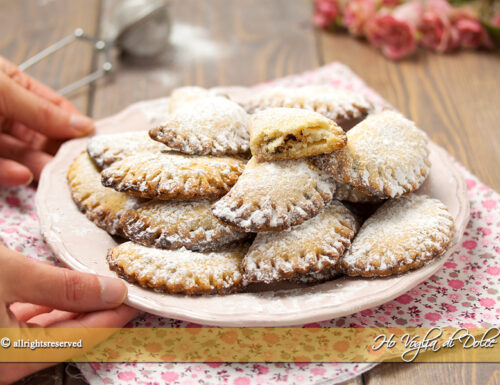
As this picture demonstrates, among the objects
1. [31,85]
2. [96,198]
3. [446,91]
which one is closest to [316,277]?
[96,198]

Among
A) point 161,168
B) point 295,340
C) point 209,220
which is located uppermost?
point 161,168

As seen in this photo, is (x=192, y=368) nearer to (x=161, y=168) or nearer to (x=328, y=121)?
(x=161, y=168)

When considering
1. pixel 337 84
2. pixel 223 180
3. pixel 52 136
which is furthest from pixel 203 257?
pixel 337 84

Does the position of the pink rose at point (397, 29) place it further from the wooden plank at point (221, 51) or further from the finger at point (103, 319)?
the finger at point (103, 319)

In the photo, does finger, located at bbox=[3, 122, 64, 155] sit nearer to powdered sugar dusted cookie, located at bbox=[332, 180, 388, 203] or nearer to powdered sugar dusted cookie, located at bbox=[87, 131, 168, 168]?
powdered sugar dusted cookie, located at bbox=[87, 131, 168, 168]

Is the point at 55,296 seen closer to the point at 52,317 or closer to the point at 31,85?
the point at 52,317

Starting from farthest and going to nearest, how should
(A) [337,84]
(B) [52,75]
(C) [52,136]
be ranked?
1. (B) [52,75]
2. (A) [337,84]
3. (C) [52,136]

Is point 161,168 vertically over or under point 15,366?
over

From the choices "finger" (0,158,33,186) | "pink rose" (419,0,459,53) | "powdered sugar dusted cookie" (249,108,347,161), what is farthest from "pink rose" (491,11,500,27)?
"finger" (0,158,33,186)
